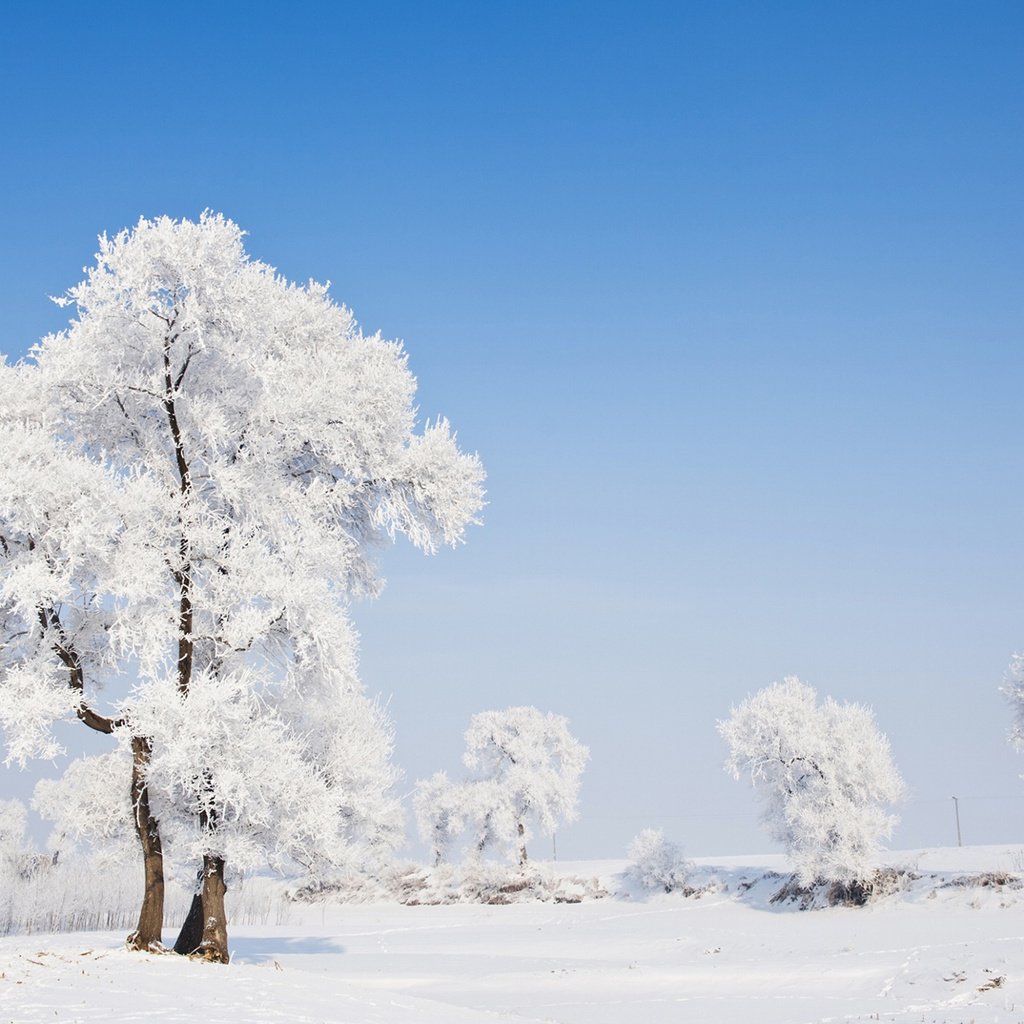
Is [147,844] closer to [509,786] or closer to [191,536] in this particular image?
[191,536]

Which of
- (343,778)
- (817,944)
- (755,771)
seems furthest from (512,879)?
(343,778)

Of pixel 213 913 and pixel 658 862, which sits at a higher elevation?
pixel 213 913

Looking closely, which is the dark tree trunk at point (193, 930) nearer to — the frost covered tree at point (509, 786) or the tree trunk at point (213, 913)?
the tree trunk at point (213, 913)

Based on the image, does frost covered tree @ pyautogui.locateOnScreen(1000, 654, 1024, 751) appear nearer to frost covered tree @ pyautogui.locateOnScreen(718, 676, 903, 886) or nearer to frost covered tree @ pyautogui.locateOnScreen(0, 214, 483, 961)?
frost covered tree @ pyautogui.locateOnScreen(718, 676, 903, 886)

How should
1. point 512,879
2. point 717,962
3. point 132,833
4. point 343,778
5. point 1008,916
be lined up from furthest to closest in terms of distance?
point 512,879 < point 1008,916 < point 717,962 < point 343,778 < point 132,833

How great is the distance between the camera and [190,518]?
16875 mm

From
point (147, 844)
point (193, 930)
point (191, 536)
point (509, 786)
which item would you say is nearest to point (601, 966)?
point (193, 930)

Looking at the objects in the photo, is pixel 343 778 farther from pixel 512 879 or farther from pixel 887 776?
pixel 512 879

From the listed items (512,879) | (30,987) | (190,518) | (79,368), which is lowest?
(512,879)

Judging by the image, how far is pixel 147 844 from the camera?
54.5 feet

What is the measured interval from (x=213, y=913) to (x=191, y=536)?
20.0ft

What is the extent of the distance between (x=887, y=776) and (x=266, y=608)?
2806cm

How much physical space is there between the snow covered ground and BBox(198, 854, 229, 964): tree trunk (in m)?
1.66

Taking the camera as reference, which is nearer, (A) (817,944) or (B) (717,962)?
(B) (717,962)
